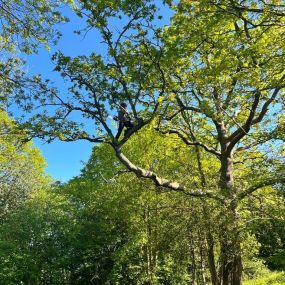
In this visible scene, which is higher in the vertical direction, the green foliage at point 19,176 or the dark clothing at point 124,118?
the green foliage at point 19,176

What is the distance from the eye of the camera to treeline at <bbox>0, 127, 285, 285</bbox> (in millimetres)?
14945

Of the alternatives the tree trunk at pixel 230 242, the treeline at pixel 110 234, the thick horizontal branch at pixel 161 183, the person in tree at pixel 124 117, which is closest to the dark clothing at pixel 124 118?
the person in tree at pixel 124 117

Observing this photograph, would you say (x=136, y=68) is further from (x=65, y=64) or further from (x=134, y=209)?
(x=134, y=209)

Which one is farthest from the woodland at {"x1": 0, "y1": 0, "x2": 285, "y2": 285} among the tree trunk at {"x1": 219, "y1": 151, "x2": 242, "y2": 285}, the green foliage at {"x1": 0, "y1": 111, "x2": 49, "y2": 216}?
the green foliage at {"x1": 0, "y1": 111, "x2": 49, "y2": 216}

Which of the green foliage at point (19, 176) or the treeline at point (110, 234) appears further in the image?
the green foliage at point (19, 176)

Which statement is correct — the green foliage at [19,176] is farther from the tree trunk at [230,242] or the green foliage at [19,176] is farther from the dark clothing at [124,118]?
A: the tree trunk at [230,242]

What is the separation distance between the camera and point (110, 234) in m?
21.8

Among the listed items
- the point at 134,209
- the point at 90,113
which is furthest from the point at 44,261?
the point at 90,113

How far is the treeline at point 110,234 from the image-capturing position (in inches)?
588

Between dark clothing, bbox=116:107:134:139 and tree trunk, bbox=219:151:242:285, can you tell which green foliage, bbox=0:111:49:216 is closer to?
dark clothing, bbox=116:107:134:139

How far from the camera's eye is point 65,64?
33.4 ft

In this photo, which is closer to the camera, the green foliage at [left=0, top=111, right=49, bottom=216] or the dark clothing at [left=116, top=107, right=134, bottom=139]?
the dark clothing at [left=116, top=107, right=134, bottom=139]

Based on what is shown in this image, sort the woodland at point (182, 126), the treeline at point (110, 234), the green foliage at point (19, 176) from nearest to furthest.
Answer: the woodland at point (182, 126)
the treeline at point (110, 234)
the green foliage at point (19, 176)

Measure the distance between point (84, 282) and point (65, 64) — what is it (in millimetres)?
17193
